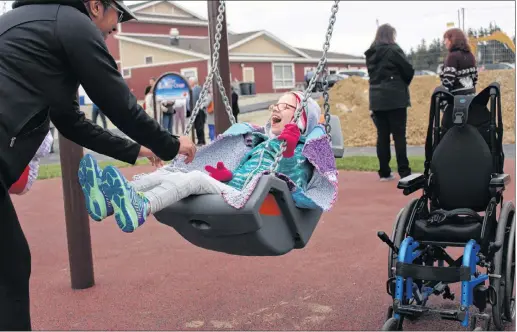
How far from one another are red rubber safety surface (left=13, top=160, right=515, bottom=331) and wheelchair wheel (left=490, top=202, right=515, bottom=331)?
0.93ft

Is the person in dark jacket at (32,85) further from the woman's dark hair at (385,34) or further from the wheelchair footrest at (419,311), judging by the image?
the woman's dark hair at (385,34)

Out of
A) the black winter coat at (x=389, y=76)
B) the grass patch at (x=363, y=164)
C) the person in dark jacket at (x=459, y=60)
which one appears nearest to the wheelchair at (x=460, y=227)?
the person in dark jacket at (x=459, y=60)

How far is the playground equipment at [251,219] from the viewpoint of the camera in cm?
275

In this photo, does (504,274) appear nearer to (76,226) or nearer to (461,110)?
(461,110)

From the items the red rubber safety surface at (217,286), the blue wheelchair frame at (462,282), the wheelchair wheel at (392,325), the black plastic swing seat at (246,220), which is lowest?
the red rubber safety surface at (217,286)

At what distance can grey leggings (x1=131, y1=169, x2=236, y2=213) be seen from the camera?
271cm

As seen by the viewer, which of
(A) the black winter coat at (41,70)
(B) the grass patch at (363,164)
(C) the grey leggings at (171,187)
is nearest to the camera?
(A) the black winter coat at (41,70)

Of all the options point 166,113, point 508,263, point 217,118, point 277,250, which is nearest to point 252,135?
point 277,250

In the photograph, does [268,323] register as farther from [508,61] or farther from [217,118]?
[508,61]

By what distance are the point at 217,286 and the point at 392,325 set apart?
1457 mm

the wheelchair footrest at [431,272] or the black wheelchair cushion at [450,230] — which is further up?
the black wheelchair cushion at [450,230]

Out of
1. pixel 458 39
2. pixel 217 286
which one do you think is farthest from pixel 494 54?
pixel 217 286

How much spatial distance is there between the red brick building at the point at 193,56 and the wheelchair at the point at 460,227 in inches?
1211

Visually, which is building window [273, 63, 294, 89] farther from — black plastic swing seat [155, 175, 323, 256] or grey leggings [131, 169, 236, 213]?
grey leggings [131, 169, 236, 213]
